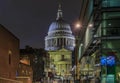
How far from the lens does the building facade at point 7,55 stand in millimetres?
57916

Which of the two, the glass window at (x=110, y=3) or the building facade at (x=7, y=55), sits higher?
the glass window at (x=110, y=3)

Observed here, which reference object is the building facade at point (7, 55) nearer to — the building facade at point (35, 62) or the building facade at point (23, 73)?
the building facade at point (23, 73)

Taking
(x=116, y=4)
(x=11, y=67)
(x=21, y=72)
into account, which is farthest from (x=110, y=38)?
(x=21, y=72)

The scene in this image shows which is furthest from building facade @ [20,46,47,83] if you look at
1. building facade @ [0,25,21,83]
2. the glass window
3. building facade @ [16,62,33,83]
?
the glass window

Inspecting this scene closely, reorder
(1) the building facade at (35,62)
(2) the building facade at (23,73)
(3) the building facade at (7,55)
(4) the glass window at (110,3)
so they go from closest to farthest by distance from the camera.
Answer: (4) the glass window at (110,3) → (3) the building facade at (7,55) → (2) the building facade at (23,73) → (1) the building facade at (35,62)

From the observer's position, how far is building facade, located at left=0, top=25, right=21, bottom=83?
57.9 metres

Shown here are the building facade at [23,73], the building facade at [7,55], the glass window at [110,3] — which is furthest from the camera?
the building facade at [23,73]

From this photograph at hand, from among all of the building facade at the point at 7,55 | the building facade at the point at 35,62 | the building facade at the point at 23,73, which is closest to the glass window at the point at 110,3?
the building facade at the point at 7,55

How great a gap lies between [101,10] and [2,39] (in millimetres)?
17735

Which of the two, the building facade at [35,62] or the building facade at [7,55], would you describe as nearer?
the building facade at [7,55]

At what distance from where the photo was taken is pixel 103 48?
48250 mm

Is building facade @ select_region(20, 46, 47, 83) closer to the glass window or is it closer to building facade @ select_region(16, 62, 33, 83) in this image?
building facade @ select_region(16, 62, 33, 83)

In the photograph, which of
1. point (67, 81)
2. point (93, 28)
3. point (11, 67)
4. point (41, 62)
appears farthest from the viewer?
point (67, 81)

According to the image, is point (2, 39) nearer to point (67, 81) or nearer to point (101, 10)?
point (101, 10)
